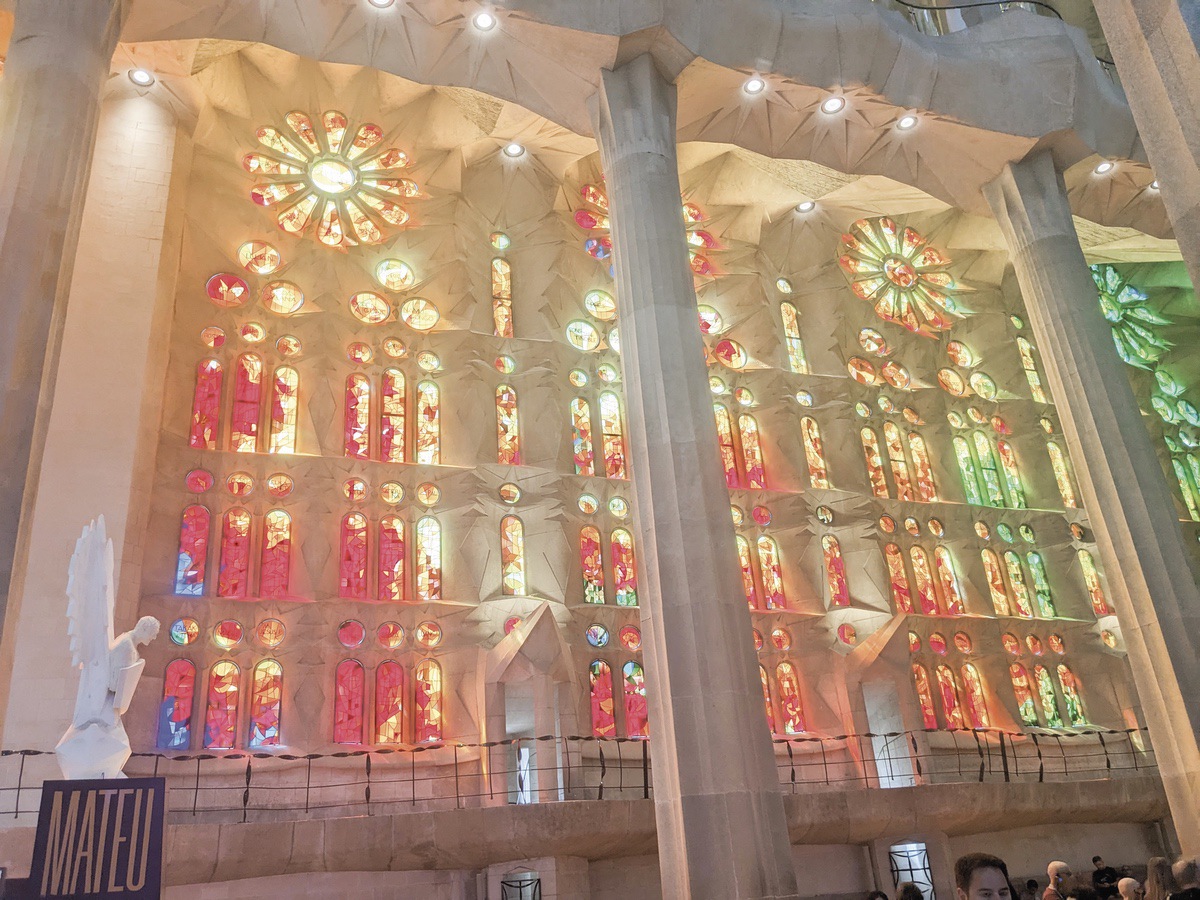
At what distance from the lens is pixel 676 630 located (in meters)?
10.1

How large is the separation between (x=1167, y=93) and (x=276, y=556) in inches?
529

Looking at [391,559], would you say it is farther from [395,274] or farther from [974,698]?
[974,698]

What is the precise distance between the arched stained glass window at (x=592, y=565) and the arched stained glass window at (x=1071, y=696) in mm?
9579

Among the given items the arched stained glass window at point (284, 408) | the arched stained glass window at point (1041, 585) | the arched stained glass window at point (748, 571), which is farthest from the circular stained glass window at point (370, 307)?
the arched stained glass window at point (1041, 585)

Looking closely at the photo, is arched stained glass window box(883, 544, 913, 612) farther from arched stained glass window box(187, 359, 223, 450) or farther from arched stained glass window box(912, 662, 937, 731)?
arched stained glass window box(187, 359, 223, 450)

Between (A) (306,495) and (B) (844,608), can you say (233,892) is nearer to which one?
(A) (306,495)

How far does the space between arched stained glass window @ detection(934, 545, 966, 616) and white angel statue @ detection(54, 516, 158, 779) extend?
1545 cm

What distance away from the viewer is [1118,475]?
13.3 m

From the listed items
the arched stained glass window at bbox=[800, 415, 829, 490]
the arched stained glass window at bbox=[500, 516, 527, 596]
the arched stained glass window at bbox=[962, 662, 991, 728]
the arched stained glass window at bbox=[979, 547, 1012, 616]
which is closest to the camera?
the arched stained glass window at bbox=[500, 516, 527, 596]

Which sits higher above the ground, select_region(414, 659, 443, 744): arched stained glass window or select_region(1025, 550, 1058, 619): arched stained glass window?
select_region(1025, 550, 1058, 619): arched stained glass window

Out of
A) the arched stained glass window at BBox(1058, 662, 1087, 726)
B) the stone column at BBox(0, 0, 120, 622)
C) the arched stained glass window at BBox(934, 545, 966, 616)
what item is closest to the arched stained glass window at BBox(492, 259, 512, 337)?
the stone column at BBox(0, 0, 120, 622)

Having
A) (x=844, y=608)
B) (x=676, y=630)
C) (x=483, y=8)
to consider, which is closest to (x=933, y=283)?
(x=844, y=608)

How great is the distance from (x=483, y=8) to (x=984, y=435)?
14653 millimetres

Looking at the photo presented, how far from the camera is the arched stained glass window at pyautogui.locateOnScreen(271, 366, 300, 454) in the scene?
1612 cm
